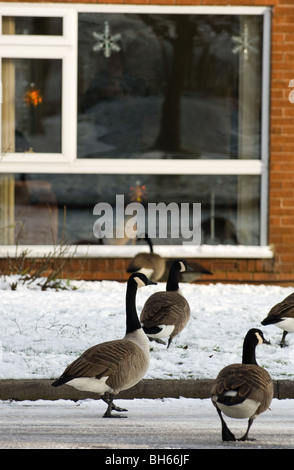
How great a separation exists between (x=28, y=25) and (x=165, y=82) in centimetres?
203

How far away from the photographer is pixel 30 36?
13734 millimetres

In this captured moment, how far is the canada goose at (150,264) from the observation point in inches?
518

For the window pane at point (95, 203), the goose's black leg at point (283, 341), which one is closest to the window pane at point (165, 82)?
the window pane at point (95, 203)

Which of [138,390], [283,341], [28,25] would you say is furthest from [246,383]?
[28,25]

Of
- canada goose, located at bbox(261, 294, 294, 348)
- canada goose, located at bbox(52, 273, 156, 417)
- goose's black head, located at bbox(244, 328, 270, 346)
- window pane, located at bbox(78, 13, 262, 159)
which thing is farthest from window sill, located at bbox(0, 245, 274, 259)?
goose's black head, located at bbox(244, 328, 270, 346)

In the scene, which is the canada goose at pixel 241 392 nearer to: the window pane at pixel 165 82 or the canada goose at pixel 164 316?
the canada goose at pixel 164 316

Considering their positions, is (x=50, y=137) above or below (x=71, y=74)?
below

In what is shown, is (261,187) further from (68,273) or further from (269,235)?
(68,273)

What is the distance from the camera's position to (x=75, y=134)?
45.8 feet

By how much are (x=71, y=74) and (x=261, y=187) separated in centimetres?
308

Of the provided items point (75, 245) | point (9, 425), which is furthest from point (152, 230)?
point (9, 425)

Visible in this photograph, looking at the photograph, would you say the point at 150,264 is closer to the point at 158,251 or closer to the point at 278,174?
the point at 158,251

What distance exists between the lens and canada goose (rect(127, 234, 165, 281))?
518 inches

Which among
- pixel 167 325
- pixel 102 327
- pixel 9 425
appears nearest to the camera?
pixel 9 425
